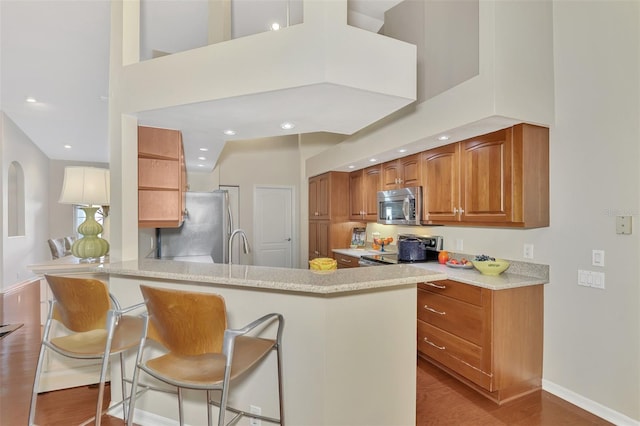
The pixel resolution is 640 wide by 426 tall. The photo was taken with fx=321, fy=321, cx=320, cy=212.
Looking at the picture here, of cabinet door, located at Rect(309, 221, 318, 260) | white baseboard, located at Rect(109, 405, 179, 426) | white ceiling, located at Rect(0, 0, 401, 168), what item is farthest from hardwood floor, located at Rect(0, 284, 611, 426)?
cabinet door, located at Rect(309, 221, 318, 260)

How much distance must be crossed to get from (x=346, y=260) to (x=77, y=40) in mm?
4082

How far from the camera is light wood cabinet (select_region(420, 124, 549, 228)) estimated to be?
2.40 meters

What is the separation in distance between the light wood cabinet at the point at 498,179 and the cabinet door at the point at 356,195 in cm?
167

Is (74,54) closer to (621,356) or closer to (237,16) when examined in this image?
(237,16)

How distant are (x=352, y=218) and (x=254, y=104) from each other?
3.21 meters

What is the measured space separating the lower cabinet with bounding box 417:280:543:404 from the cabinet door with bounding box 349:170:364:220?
83.6 inches

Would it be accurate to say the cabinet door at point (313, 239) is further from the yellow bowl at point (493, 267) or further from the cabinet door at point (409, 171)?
the yellow bowl at point (493, 267)

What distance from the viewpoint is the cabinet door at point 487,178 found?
8.14 ft

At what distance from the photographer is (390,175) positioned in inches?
156

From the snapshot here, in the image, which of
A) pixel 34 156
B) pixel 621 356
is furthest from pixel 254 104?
pixel 34 156

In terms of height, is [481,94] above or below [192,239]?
above

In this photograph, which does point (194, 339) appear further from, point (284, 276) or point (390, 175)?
point (390, 175)

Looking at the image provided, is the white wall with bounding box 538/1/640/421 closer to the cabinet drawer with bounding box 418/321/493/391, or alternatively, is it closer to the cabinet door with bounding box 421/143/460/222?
the cabinet drawer with bounding box 418/321/493/391

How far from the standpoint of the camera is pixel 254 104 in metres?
1.99
